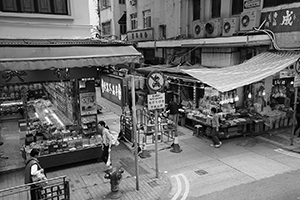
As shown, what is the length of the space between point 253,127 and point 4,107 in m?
14.4

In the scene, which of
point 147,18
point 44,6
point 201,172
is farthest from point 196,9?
point 201,172

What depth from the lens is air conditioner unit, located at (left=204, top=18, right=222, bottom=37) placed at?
1455cm

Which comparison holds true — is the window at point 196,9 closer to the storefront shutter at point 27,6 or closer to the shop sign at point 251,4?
the shop sign at point 251,4

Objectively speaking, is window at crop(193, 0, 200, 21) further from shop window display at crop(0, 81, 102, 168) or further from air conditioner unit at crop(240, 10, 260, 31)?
shop window display at crop(0, 81, 102, 168)

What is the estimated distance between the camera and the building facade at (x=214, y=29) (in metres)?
12.1

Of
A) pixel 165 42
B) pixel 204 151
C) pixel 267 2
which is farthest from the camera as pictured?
pixel 165 42

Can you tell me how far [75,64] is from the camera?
25.7 feet

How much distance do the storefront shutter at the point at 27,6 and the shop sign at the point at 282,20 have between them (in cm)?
1019

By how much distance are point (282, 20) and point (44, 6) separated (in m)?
10.0

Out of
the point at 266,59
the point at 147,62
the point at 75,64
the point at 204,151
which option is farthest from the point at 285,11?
the point at 147,62

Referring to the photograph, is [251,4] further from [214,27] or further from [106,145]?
[106,145]

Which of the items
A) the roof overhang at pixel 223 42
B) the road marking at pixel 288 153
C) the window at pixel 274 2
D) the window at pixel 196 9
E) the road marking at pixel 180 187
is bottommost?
the road marking at pixel 180 187

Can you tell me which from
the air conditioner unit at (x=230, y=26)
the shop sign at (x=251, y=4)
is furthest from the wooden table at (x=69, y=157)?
the shop sign at (x=251, y=4)

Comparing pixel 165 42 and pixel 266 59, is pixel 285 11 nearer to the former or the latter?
pixel 266 59
